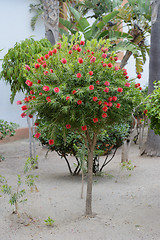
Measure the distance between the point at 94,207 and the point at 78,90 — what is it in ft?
8.03

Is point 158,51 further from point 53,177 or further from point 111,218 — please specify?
point 111,218

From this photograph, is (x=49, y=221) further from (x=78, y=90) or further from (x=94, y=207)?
(x=78, y=90)

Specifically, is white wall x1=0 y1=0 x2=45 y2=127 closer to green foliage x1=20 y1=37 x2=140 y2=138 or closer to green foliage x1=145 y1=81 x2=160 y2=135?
green foliage x1=20 y1=37 x2=140 y2=138

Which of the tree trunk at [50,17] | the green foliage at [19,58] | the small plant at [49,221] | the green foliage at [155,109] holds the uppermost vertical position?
the tree trunk at [50,17]

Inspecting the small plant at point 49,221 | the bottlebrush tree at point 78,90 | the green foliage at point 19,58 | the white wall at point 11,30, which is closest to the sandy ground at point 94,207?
the small plant at point 49,221

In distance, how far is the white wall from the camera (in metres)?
12.3

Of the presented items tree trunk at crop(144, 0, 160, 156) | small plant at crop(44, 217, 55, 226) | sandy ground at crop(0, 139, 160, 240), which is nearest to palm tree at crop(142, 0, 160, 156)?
tree trunk at crop(144, 0, 160, 156)

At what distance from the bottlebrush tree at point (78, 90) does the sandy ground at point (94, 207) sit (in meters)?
1.29

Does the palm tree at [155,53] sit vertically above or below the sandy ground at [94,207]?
above

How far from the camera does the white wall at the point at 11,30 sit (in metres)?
12.3

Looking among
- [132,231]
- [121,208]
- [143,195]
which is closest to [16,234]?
[132,231]

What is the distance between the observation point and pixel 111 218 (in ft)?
14.9

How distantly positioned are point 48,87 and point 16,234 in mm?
2019

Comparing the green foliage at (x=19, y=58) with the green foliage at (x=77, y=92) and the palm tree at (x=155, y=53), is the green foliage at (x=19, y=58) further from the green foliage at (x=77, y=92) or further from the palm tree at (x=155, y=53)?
the palm tree at (x=155, y=53)
